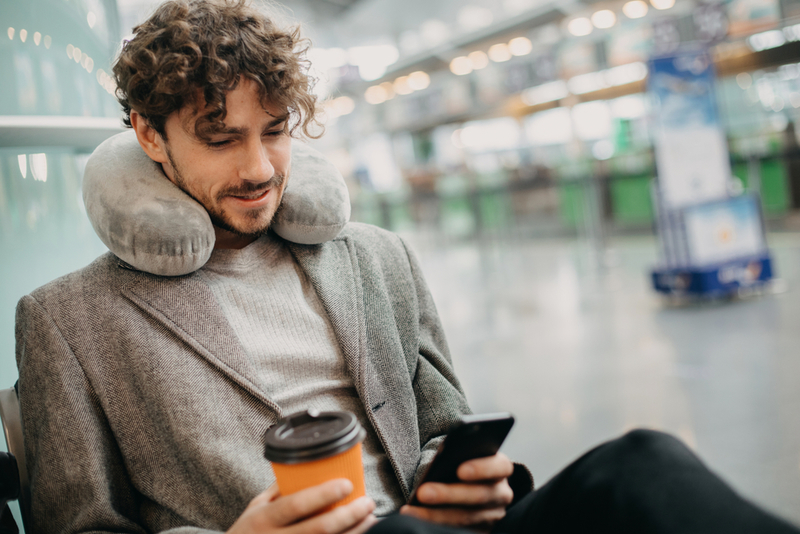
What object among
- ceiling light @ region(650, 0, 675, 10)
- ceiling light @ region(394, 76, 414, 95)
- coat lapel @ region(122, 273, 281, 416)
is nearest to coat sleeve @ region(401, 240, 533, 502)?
coat lapel @ region(122, 273, 281, 416)

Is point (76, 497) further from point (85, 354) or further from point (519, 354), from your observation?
point (519, 354)

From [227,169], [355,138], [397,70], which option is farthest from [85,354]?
[355,138]

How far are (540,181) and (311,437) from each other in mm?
10246

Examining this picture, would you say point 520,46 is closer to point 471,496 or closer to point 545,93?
point 545,93

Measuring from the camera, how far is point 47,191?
62.4 inches

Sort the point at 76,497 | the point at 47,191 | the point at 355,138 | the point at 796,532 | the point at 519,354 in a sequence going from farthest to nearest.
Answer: the point at 355,138
the point at 519,354
the point at 47,191
the point at 76,497
the point at 796,532

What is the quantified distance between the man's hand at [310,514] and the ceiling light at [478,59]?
39.7ft

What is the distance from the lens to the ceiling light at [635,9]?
898cm

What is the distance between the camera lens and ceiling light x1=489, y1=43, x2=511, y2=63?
37.3 feet

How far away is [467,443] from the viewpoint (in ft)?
2.69

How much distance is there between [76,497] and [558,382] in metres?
2.64

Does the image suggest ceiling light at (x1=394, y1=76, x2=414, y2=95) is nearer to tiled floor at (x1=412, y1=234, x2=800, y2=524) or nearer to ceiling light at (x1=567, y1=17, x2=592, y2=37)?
ceiling light at (x1=567, y1=17, x2=592, y2=37)

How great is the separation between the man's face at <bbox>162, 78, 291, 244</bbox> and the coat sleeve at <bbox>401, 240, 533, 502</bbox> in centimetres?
39

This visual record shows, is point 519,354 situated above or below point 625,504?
below
